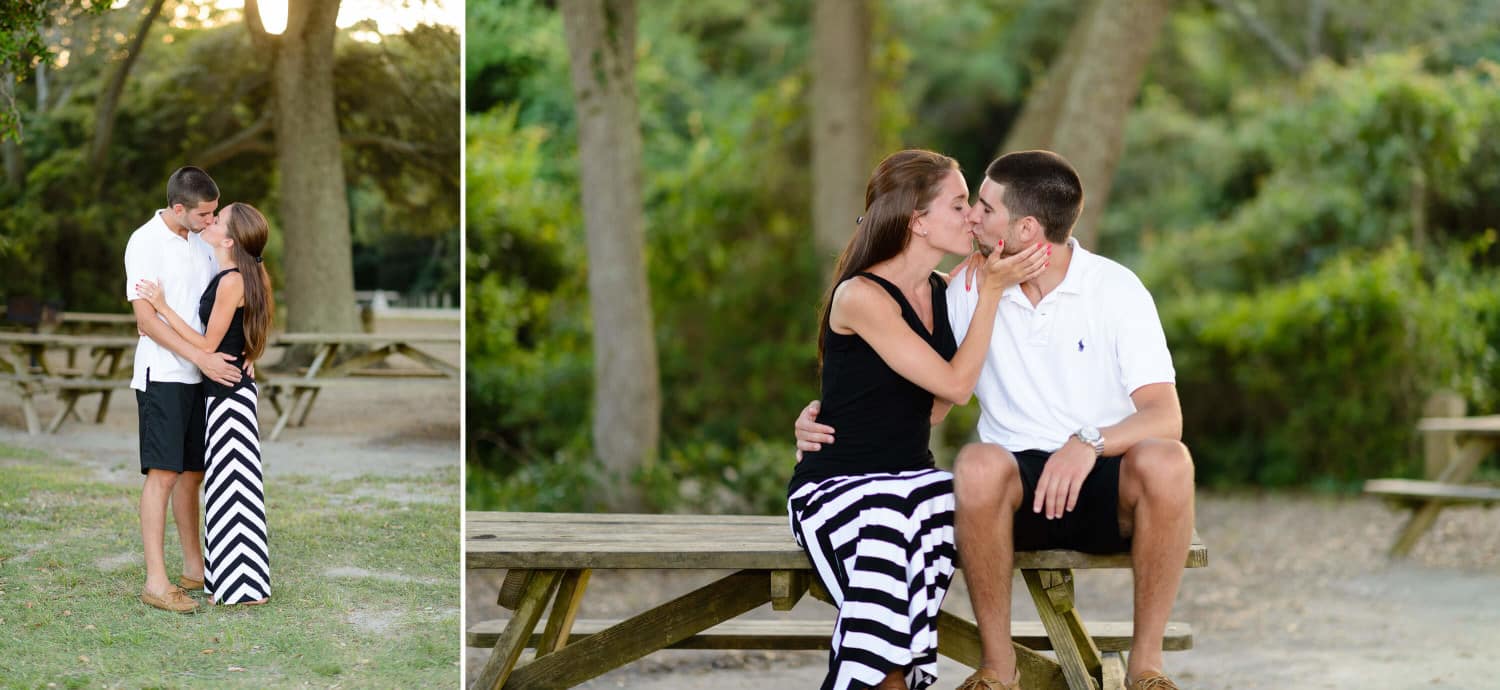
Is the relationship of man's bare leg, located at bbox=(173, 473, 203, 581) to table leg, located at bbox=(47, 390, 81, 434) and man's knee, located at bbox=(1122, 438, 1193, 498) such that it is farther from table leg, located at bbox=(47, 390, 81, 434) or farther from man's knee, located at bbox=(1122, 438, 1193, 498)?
man's knee, located at bbox=(1122, 438, 1193, 498)

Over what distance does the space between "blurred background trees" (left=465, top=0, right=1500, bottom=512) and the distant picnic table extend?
2.52m

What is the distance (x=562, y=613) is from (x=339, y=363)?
5.31 ft

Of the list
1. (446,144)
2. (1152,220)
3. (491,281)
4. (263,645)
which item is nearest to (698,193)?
(491,281)

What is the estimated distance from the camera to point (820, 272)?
9.57 metres

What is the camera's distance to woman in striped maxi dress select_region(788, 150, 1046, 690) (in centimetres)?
345

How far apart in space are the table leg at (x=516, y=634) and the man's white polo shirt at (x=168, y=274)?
4.01ft

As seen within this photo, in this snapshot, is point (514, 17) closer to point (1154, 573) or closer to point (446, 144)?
point (446, 144)

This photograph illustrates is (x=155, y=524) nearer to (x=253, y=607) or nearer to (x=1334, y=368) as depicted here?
(x=253, y=607)

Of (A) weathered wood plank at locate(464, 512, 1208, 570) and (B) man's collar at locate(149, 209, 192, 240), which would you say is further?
(B) man's collar at locate(149, 209, 192, 240)

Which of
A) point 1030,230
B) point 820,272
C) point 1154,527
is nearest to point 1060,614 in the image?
point 1154,527

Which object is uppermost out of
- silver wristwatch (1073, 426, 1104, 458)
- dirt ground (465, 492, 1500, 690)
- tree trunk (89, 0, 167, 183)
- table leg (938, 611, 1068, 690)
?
tree trunk (89, 0, 167, 183)

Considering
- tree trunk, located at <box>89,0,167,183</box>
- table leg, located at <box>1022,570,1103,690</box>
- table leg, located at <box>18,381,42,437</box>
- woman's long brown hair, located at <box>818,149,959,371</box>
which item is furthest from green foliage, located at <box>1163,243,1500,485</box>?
table leg, located at <box>18,381,42,437</box>

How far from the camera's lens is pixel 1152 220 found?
60.8 feet

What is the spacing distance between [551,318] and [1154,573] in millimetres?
6921
